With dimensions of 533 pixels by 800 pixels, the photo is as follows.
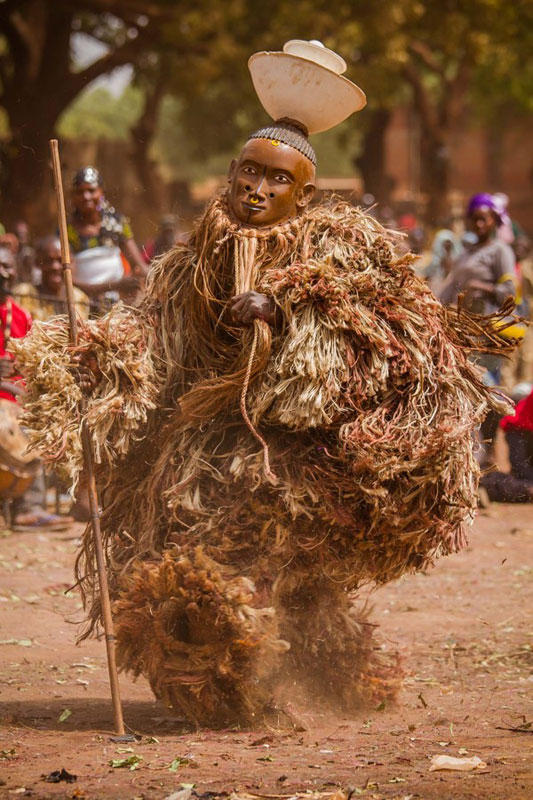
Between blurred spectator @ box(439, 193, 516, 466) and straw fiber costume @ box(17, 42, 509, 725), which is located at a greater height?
blurred spectator @ box(439, 193, 516, 466)

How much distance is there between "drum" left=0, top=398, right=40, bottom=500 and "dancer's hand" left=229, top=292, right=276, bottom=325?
4400mm

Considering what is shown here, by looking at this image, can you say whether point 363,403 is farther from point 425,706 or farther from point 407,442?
point 425,706

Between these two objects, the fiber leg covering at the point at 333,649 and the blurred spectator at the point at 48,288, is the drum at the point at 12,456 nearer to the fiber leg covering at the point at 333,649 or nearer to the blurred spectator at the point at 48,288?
the blurred spectator at the point at 48,288

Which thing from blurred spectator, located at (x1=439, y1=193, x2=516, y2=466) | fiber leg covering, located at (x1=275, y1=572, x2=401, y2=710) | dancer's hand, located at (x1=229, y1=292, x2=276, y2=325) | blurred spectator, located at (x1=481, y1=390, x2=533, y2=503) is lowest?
fiber leg covering, located at (x1=275, y1=572, x2=401, y2=710)

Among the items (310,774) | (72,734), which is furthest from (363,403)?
(72,734)

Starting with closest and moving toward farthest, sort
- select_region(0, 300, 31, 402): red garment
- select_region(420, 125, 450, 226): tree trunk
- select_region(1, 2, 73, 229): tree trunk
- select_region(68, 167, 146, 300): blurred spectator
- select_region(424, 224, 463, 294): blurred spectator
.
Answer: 1. select_region(0, 300, 31, 402): red garment
2. select_region(68, 167, 146, 300): blurred spectator
3. select_region(424, 224, 463, 294): blurred spectator
4. select_region(1, 2, 73, 229): tree trunk
5. select_region(420, 125, 450, 226): tree trunk

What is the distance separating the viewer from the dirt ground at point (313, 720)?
4.04 metres

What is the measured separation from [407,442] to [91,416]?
1230 mm

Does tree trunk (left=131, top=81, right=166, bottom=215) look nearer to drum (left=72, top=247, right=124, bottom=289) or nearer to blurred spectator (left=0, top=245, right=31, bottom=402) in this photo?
drum (left=72, top=247, right=124, bottom=289)

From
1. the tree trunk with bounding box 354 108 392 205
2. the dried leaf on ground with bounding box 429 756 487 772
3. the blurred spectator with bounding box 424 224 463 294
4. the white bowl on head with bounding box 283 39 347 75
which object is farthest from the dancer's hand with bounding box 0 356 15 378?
the tree trunk with bounding box 354 108 392 205

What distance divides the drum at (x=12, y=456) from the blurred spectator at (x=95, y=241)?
1.10 metres

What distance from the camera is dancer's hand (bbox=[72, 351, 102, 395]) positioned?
4.86 metres

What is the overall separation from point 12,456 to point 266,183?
450 cm

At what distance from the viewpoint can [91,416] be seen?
15.7ft
